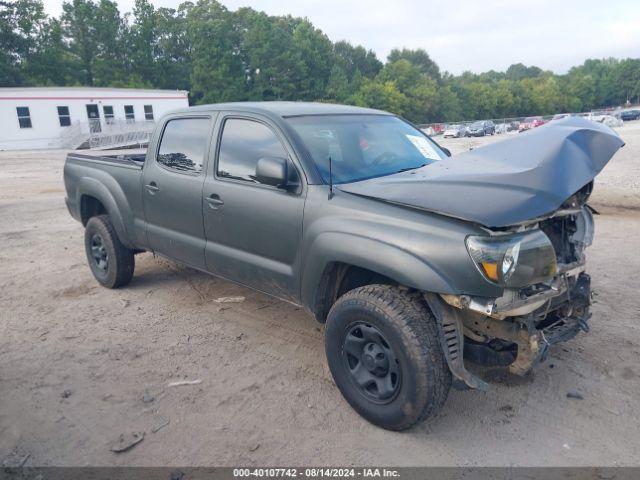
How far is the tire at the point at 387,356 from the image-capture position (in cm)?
281

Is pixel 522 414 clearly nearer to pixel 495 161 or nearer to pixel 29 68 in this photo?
pixel 495 161

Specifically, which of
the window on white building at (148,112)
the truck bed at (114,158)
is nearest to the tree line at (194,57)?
the window on white building at (148,112)

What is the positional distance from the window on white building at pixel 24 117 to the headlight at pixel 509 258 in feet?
121

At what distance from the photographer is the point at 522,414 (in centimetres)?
320

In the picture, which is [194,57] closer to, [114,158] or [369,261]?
[114,158]

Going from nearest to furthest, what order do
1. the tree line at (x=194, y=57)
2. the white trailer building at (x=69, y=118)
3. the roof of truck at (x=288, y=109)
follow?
the roof of truck at (x=288, y=109)
the white trailer building at (x=69, y=118)
the tree line at (x=194, y=57)

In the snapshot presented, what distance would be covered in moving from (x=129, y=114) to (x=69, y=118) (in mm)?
4540

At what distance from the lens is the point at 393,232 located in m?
2.91

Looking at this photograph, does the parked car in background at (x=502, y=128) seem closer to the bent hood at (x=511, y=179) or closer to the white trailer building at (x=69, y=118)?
the white trailer building at (x=69, y=118)

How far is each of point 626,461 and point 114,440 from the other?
2881mm

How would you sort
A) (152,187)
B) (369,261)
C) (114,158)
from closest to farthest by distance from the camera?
(369,261) < (152,187) < (114,158)

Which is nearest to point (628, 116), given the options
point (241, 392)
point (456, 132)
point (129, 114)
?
point (456, 132)

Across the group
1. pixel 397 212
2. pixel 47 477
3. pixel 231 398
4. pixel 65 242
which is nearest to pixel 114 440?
pixel 47 477

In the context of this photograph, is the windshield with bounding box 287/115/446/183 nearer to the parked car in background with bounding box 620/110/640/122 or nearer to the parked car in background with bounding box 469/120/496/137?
the parked car in background with bounding box 469/120/496/137
